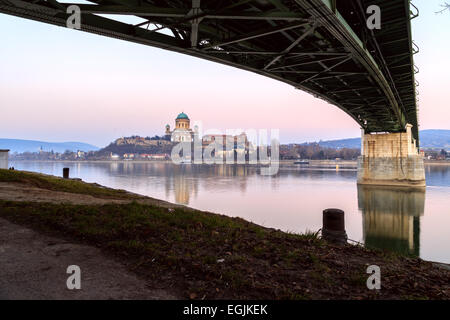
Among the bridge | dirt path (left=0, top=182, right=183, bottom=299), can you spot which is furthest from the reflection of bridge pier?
dirt path (left=0, top=182, right=183, bottom=299)

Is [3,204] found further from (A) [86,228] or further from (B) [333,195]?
(B) [333,195]

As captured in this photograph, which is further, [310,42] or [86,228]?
[310,42]

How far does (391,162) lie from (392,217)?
78.7ft

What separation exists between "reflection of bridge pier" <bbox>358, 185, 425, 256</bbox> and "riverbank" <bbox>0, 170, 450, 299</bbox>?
42.8 feet

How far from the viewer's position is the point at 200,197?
112ft

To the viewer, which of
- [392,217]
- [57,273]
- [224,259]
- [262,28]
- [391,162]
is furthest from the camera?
[391,162]

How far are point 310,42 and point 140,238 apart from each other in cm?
1172

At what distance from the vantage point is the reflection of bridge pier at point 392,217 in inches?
719

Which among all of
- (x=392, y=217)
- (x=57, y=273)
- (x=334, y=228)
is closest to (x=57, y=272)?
(x=57, y=273)

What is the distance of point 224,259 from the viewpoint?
5086 millimetres

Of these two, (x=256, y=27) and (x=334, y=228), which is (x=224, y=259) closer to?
(x=334, y=228)

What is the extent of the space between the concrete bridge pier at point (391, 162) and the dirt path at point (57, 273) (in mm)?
50775

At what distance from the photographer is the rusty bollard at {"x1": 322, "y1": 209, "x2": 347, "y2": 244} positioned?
770 centimetres
